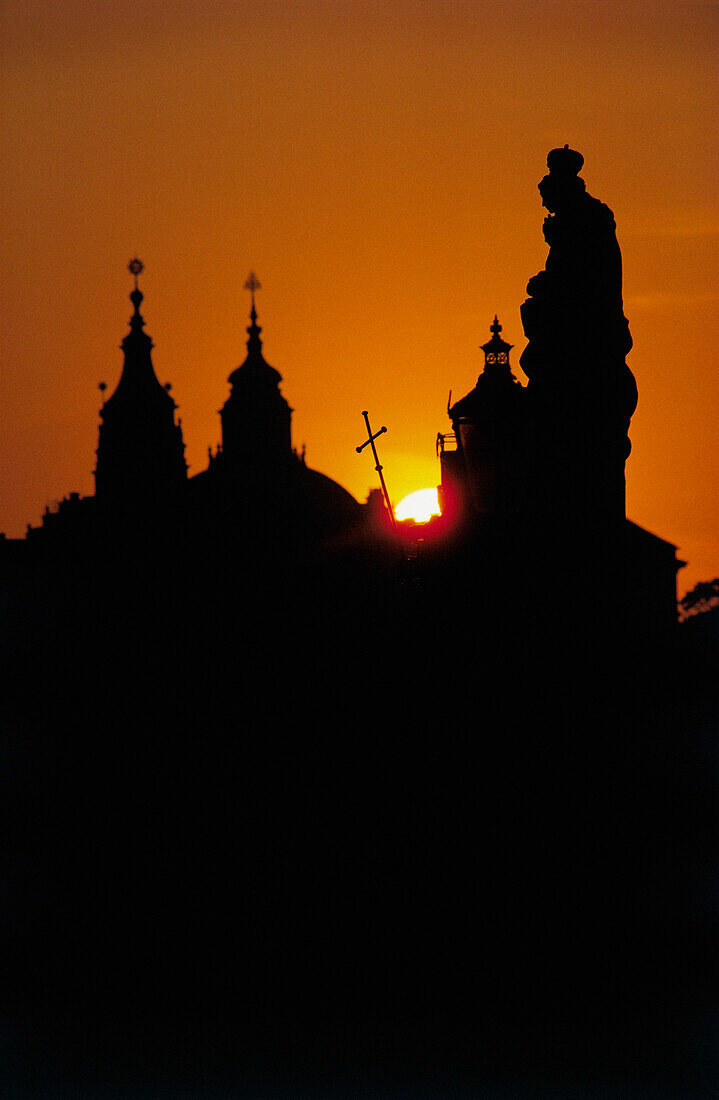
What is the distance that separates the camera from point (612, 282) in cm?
1526

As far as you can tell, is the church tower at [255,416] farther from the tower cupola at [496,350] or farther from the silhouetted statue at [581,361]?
the silhouetted statue at [581,361]

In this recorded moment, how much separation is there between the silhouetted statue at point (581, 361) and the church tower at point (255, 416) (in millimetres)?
81144

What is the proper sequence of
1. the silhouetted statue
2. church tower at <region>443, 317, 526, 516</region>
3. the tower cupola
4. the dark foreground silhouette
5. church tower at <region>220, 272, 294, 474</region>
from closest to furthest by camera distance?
the dark foreground silhouette, the silhouetted statue, church tower at <region>443, 317, 526, 516</region>, the tower cupola, church tower at <region>220, 272, 294, 474</region>

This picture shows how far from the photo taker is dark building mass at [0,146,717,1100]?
47.4 feet

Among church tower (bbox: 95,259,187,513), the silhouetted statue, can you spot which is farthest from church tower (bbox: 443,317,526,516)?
church tower (bbox: 95,259,187,513)

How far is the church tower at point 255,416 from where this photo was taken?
97875 mm

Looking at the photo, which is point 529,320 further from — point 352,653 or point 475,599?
point 352,653

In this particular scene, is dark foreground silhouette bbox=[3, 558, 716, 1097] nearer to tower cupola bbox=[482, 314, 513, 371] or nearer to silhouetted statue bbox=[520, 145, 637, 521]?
silhouetted statue bbox=[520, 145, 637, 521]

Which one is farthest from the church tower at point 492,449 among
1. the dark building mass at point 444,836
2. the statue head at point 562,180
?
the statue head at point 562,180

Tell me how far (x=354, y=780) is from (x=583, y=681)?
3045 millimetres

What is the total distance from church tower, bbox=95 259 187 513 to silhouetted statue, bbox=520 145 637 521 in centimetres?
7183

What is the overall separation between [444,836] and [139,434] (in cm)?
7564

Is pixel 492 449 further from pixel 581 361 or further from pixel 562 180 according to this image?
pixel 562 180

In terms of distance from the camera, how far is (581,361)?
1516 cm
